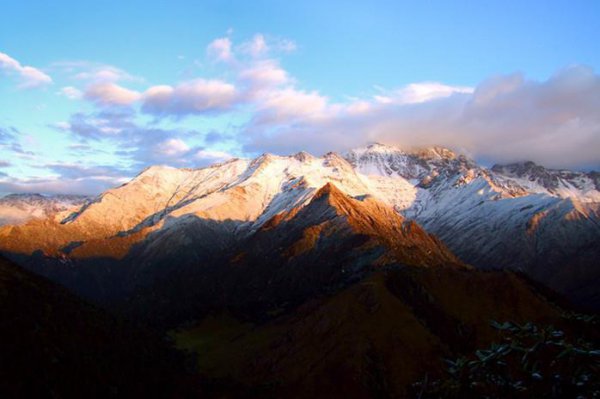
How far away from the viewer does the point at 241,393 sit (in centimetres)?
17750

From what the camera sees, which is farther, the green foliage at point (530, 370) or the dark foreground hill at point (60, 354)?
the dark foreground hill at point (60, 354)

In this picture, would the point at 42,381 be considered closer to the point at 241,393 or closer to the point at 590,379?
the point at 241,393

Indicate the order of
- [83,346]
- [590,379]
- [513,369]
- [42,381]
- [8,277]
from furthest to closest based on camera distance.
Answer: [8,277]
[83,346]
[42,381]
[513,369]
[590,379]

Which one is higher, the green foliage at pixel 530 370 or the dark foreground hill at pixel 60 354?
the green foliage at pixel 530 370

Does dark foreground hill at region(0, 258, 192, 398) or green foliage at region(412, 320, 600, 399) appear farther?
dark foreground hill at region(0, 258, 192, 398)

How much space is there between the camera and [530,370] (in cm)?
1443

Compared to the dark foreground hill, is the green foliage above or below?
above

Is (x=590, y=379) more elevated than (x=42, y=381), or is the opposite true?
(x=590, y=379)

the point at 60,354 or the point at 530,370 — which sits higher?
the point at 530,370

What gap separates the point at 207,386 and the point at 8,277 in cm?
7387

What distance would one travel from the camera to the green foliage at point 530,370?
1420 centimetres

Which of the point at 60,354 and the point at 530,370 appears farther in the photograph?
the point at 60,354

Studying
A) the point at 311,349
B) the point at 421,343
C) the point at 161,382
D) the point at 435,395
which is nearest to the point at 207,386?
the point at 161,382

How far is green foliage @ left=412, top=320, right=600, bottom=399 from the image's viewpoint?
14.2m
